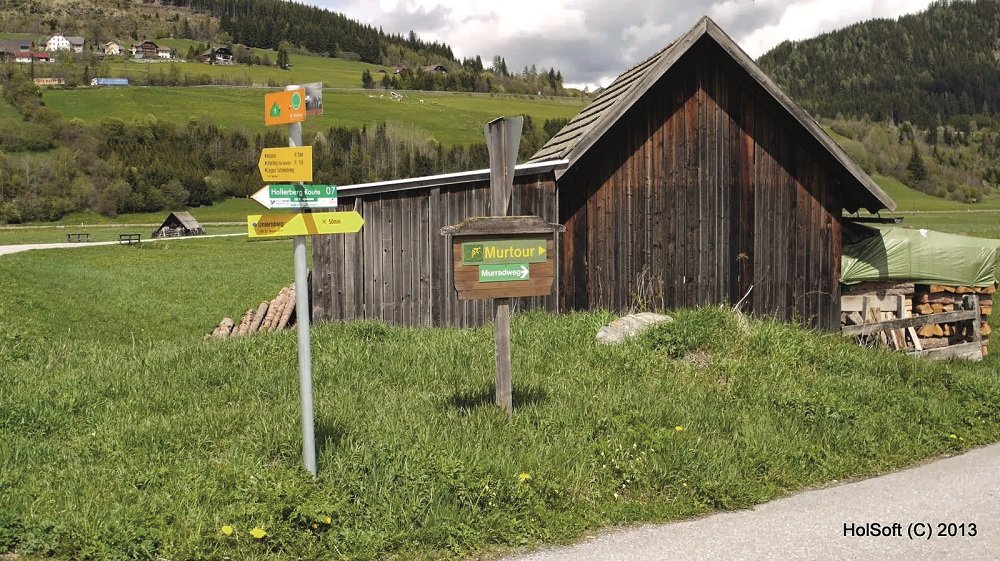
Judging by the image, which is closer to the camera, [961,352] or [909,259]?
[961,352]

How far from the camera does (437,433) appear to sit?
646cm

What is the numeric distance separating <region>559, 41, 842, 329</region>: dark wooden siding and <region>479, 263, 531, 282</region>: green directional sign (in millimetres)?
5884

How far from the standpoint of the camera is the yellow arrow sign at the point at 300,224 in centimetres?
544

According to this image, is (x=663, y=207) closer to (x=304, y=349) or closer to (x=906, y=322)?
(x=906, y=322)

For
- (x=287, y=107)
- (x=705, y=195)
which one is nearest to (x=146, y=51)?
(x=705, y=195)

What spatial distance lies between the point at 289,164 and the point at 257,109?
471 ft

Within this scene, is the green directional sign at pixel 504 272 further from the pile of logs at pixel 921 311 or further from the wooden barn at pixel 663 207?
the pile of logs at pixel 921 311

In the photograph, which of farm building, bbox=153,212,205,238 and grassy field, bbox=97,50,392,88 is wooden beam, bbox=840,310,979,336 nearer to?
farm building, bbox=153,212,205,238

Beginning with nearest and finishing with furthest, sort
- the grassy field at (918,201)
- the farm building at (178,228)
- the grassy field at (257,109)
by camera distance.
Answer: the farm building at (178,228), the grassy field at (918,201), the grassy field at (257,109)

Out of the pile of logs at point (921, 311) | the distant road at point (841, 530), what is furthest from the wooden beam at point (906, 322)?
the distant road at point (841, 530)

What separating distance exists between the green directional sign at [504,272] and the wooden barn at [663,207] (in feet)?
17.1

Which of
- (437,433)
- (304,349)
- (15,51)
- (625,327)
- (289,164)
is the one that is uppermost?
(15,51)

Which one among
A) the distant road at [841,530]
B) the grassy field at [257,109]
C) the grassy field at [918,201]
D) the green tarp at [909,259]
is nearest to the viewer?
the distant road at [841,530]

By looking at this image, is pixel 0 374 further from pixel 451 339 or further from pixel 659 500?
pixel 659 500
